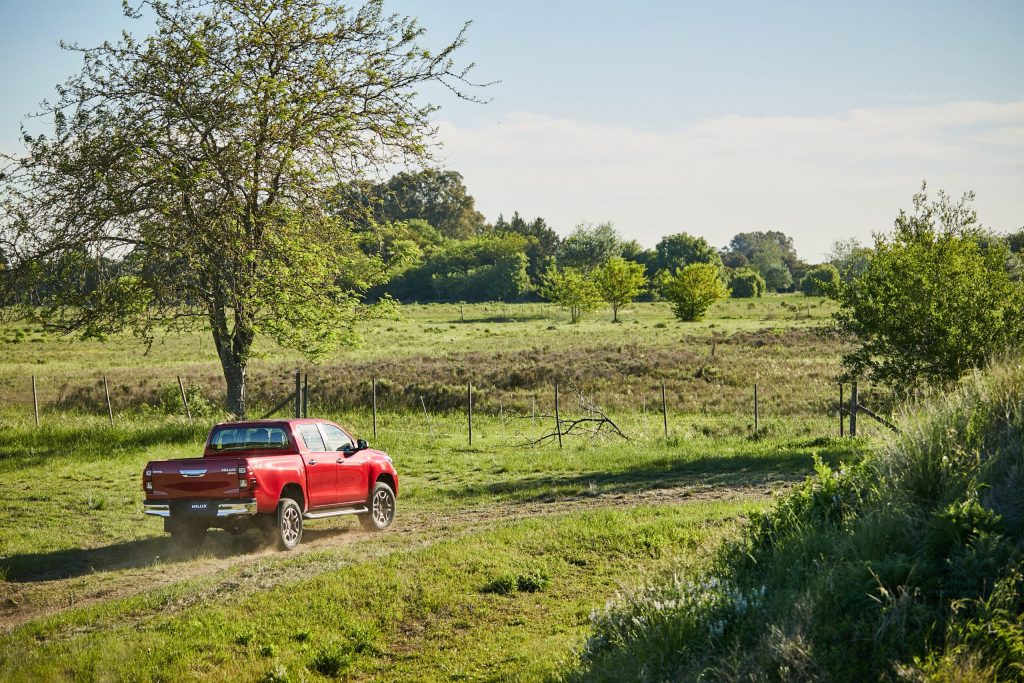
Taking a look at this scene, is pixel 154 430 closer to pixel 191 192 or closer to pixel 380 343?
pixel 191 192

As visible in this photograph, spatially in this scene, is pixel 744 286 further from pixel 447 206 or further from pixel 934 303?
pixel 934 303

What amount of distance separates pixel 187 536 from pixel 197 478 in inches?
59.6

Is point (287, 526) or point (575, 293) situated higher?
point (575, 293)

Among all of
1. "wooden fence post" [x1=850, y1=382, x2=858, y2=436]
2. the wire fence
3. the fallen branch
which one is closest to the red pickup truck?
the fallen branch

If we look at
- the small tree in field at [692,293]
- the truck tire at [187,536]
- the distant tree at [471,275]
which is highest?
the distant tree at [471,275]

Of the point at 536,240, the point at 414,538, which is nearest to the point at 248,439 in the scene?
the point at 414,538

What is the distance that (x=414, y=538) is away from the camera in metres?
14.6

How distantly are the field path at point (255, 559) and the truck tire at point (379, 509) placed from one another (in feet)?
0.75

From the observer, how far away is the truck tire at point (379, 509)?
16.2 m

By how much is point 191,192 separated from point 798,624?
66.0 ft

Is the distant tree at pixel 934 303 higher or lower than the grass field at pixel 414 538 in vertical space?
higher

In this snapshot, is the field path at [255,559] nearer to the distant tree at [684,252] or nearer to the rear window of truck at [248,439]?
the rear window of truck at [248,439]

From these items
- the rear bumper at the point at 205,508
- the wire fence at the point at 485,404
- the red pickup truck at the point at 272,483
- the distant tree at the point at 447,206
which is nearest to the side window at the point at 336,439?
the red pickup truck at the point at 272,483

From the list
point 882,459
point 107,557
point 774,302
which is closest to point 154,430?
point 107,557
